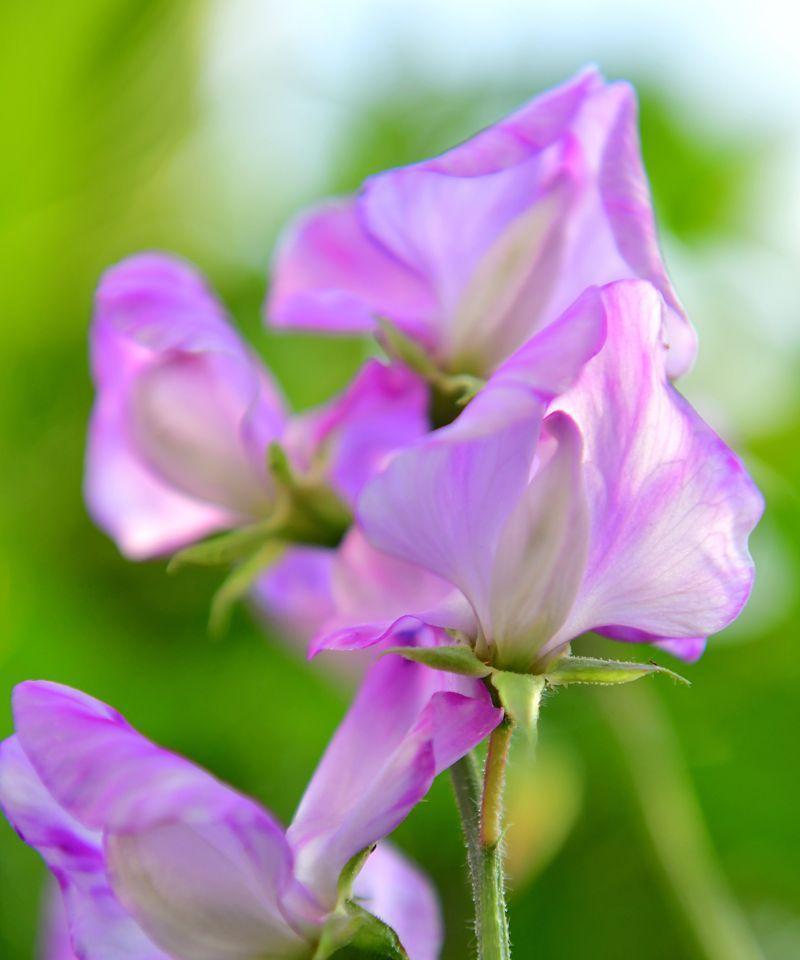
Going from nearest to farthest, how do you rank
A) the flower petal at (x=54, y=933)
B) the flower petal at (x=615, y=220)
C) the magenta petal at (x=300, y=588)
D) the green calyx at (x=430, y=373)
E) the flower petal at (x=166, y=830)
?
the flower petal at (x=166, y=830) → the flower petal at (x=615, y=220) → the green calyx at (x=430, y=373) → the flower petal at (x=54, y=933) → the magenta petal at (x=300, y=588)

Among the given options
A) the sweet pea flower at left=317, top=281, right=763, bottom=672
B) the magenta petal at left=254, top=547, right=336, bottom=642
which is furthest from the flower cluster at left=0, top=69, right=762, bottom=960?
the magenta petal at left=254, top=547, right=336, bottom=642

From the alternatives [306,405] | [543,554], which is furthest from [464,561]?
[306,405]

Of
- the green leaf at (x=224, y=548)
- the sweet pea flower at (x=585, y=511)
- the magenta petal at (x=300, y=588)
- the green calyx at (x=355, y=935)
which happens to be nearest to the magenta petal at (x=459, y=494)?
the sweet pea flower at (x=585, y=511)

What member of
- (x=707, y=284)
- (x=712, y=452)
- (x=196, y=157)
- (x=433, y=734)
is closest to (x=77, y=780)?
(x=433, y=734)

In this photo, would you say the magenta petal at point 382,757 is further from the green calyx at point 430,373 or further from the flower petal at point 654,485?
the green calyx at point 430,373

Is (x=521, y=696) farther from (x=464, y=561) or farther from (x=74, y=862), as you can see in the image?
(x=74, y=862)

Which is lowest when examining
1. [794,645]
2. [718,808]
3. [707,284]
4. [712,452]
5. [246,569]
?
[718,808]

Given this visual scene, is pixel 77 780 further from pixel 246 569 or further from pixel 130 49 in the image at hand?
pixel 130 49

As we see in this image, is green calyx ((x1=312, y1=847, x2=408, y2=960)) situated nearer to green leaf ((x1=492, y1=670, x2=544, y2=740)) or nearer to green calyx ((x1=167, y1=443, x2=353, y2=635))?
green leaf ((x1=492, y1=670, x2=544, y2=740))
